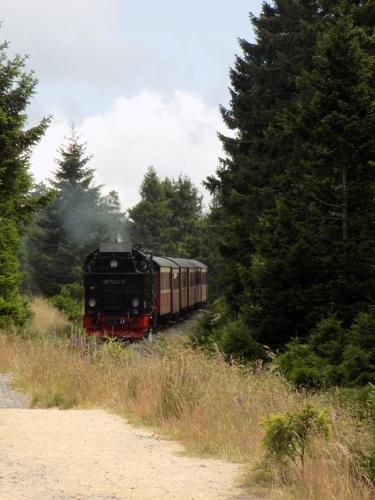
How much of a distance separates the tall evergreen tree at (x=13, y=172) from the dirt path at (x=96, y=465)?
1245 centimetres

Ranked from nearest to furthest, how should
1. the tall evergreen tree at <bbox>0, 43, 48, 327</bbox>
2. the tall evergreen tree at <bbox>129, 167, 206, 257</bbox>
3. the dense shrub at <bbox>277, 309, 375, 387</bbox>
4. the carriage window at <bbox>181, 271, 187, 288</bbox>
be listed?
the dense shrub at <bbox>277, 309, 375, 387</bbox>
the tall evergreen tree at <bbox>0, 43, 48, 327</bbox>
the carriage window at <bbox>181, 271, 187, 288</bbox>
the tall evergreen tree at <bbox>129, 167, 206, 257</bbox>

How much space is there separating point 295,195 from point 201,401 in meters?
8.40

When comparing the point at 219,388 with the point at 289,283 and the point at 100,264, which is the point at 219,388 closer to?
the point at 289,283

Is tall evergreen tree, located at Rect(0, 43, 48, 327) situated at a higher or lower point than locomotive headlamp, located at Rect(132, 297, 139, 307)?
higher

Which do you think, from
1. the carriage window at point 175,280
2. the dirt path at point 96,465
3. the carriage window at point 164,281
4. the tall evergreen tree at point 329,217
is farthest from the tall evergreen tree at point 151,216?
the dirt path at point 96,465

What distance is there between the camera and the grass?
19.4 feet

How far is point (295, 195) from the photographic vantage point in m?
16.1

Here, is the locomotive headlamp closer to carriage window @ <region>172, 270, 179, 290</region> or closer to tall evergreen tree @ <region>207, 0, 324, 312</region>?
tall evergreen tree @ <region>207, 0, 324, 312</region>

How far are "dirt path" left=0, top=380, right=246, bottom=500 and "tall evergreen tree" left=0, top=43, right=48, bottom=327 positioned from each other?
1245cm

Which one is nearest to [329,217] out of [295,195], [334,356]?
[295,195]

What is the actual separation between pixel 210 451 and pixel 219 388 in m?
1.52

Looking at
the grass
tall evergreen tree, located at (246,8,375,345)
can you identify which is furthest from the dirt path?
tall evergreen tree, located at (246,8,375,345)

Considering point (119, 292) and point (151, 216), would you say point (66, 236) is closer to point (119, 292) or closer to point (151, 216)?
point (119, 292)

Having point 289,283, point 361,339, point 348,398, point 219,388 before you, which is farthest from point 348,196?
point 219,388
